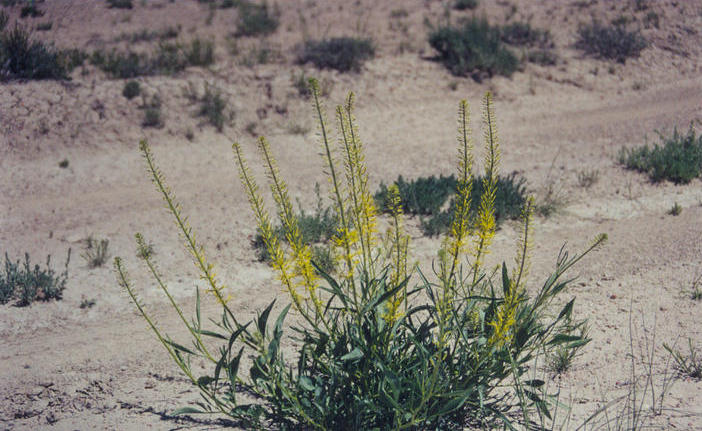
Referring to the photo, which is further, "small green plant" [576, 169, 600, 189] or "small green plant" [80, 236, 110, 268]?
"small green plant" [576, 169, 600, 189]

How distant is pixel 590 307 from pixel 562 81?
28.6 ft

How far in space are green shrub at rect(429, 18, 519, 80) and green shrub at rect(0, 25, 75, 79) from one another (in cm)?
770

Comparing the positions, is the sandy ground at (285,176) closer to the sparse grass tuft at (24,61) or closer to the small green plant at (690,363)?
the small green plant at (690,363)

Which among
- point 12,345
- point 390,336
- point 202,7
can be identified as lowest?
point 12,345

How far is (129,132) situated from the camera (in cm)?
902

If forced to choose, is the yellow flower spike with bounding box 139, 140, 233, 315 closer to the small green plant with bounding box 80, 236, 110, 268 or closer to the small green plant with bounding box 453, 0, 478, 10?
the small green plant with bounding box 80, 236, 110, 268

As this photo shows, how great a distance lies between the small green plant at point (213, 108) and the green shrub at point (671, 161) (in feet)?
21.0

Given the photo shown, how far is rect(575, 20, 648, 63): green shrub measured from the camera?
12656mm

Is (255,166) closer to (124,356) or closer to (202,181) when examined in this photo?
(202,181)

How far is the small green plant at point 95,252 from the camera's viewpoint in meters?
5.65

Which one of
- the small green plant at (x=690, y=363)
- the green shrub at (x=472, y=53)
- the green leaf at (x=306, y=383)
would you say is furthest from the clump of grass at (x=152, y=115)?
the small green plant at (x=690, y=363)

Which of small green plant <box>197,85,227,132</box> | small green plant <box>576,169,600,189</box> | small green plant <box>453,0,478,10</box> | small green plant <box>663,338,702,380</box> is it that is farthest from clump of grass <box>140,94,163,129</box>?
small green plant <box>453,0,478,10</box>

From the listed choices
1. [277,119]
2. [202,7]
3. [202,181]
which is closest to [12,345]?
[202,181]

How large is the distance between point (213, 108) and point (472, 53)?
578 cm
